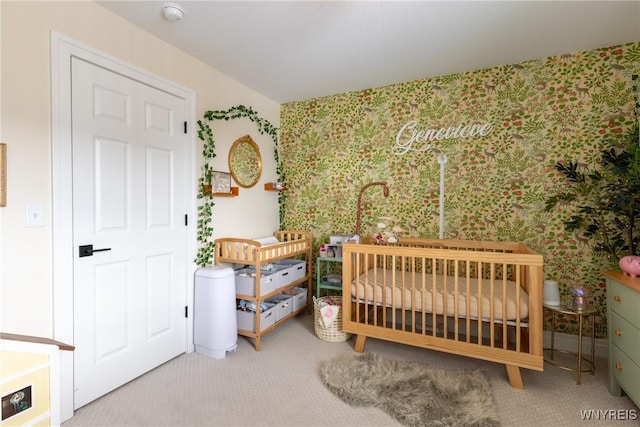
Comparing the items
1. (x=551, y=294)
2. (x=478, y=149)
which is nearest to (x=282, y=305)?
(x=551, y=294)

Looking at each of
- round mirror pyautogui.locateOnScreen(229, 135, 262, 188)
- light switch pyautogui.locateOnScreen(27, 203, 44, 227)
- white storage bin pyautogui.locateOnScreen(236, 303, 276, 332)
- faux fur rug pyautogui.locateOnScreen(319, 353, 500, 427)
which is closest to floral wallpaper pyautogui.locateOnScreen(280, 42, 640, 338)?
round mirror pyautogui.locateOnScreen(229, 135, 262, 188)

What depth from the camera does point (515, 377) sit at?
1.99 meters

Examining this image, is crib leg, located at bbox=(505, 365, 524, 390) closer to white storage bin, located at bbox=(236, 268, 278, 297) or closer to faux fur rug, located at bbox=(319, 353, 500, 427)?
faux fur rug, located at bbox=(319, 353, 500, 427)

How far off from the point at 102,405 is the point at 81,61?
201 cm

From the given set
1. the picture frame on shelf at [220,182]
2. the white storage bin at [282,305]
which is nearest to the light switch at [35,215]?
the picture frame on shelf at [220,182]

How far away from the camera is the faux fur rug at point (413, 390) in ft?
5.56

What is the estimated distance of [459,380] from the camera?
203 centimetres

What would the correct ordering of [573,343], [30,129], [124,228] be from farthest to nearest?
[573,343] → [124,228] → [30,129]

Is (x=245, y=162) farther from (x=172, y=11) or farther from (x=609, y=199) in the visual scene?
(x=609, y=199)

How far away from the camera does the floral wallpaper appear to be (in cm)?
241

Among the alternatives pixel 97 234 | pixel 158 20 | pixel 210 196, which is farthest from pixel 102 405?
pixel 158 20

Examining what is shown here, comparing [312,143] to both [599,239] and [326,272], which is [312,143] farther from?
[599,239]

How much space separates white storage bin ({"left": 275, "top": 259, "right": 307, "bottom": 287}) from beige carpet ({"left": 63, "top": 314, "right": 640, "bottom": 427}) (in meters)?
0.74

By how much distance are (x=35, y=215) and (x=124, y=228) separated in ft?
1.57
